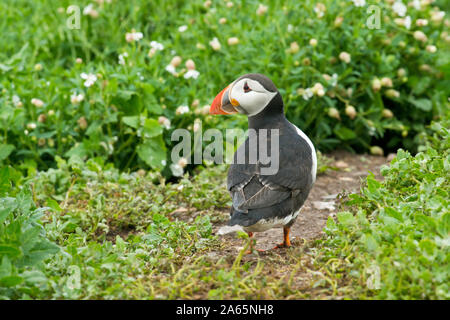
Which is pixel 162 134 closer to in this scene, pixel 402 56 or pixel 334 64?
pixel 334 64

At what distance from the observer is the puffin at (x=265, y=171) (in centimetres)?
342

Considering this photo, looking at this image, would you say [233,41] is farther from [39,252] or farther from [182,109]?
[39,252]

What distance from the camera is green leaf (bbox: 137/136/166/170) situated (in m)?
5.31

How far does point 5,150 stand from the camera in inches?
207

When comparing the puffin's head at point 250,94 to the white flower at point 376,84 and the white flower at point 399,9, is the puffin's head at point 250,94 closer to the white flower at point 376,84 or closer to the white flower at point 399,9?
the white flower at point 376,84

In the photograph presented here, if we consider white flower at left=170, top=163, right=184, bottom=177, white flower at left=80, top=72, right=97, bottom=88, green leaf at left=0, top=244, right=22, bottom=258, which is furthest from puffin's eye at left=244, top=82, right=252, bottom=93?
white flower at left=80, top=72, right=97, bottom=88

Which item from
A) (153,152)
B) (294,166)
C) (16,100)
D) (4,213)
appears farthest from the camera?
(16,100)

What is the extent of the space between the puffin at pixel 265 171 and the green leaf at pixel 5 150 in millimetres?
2191

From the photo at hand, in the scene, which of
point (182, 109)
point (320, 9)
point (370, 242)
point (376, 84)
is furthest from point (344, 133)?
point (370, 242)

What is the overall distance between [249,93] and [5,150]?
8.05 feet

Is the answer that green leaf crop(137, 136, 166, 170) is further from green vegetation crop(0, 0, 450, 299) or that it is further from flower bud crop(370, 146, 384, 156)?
flower bud crop(370, 146, 384, 156)
